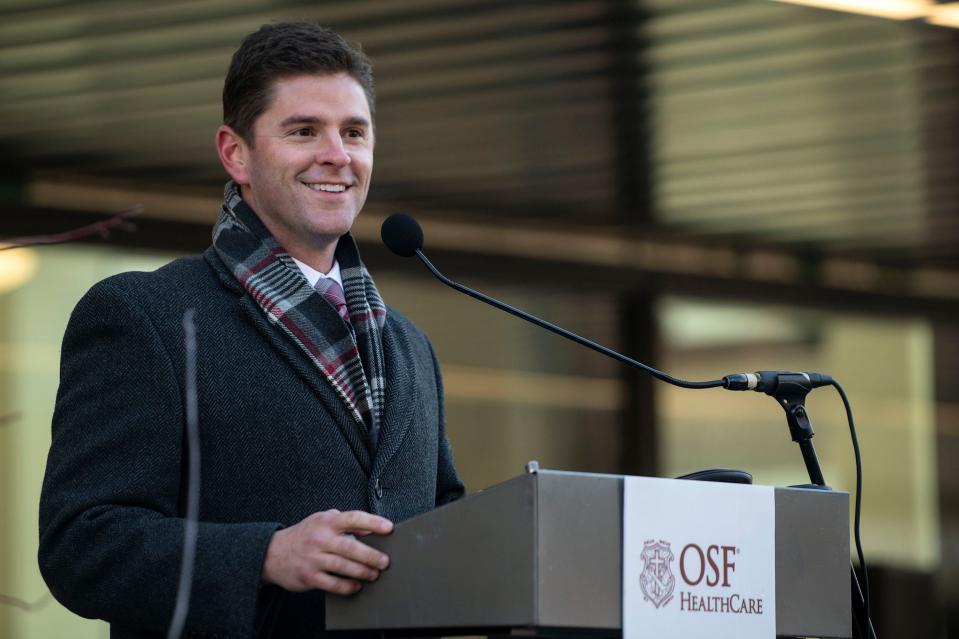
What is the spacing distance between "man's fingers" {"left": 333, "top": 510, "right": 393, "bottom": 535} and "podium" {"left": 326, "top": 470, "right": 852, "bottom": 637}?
0.02 meters

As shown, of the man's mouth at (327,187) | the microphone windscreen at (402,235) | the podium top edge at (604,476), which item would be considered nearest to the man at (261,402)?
the man's mouth at (327,187)

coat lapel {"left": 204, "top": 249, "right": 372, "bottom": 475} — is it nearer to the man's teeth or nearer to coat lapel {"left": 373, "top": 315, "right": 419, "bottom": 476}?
coat lapel {"left": 373, "top": 315, "right": 419, "bottom": 476}

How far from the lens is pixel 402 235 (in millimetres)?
2488

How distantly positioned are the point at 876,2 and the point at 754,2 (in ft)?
1.57

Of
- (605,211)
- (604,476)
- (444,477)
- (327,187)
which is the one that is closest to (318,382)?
(327,187)

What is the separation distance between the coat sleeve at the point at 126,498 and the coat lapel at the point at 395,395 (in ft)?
0.98

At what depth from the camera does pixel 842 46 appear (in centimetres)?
639

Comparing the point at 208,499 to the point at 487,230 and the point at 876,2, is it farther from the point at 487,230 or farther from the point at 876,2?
the point at 487,230

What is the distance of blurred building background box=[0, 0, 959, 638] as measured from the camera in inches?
246

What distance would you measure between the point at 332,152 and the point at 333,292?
9.0 inches

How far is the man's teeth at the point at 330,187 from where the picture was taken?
2.57 metres

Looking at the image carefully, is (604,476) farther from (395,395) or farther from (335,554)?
(395,395)

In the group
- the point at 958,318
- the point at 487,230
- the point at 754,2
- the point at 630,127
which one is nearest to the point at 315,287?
the point at 754,2

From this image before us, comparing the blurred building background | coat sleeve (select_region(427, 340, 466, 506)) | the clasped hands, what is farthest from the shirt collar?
the blurred building background
